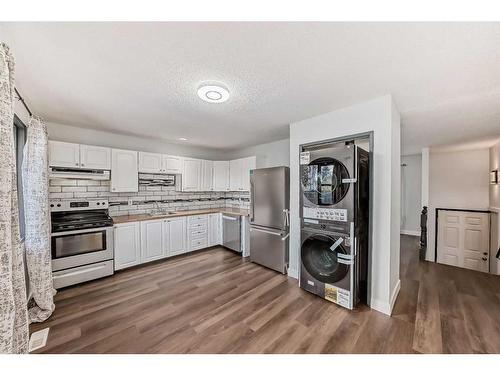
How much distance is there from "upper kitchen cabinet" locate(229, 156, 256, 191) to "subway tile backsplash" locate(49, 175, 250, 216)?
0.46 m

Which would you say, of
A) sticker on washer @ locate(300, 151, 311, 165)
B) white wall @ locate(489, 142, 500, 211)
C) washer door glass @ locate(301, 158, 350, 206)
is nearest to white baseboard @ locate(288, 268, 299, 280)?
washer door glass @ locate(301, 158, 350, 206)

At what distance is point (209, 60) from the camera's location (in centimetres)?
149

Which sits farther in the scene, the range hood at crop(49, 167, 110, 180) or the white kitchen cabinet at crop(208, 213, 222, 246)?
the white kitchen cabinet at crop(208, 213, 222, 246)

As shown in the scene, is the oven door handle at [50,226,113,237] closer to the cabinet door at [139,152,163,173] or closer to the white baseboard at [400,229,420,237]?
the cabinet door at [139,152,163,173]

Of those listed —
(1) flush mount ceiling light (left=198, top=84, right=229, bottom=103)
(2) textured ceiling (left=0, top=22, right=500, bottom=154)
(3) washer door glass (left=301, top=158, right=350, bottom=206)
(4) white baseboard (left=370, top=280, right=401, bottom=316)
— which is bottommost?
(4) white baseboard (left=370, top=280, right=401, bottom=316)

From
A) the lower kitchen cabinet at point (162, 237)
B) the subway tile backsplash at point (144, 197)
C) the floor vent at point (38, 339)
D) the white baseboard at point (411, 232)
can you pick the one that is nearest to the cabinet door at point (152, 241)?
the lower kitchen cabinet at point (162, 237)

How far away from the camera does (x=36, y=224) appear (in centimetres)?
213

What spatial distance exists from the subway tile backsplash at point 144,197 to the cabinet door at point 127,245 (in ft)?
2.21

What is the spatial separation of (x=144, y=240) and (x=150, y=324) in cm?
172

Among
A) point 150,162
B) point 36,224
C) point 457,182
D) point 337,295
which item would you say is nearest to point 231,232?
point 150,162

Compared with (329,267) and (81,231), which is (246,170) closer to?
(329,267)

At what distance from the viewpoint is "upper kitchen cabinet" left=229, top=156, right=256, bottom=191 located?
13.9 feet
